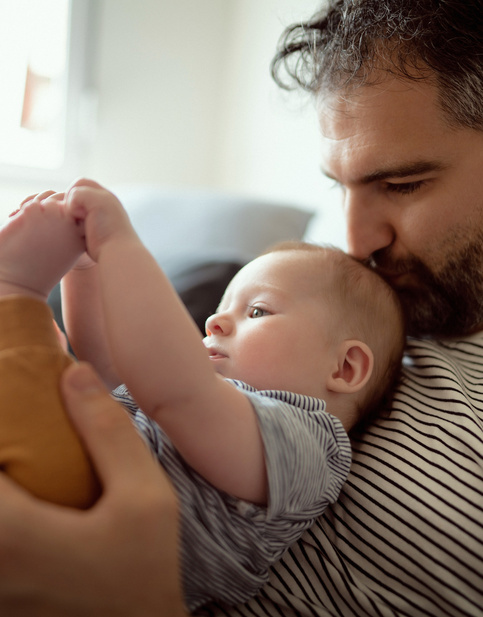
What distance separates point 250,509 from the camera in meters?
0.68

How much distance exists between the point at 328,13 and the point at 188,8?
2.37 metres

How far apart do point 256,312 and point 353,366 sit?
0.56 feet

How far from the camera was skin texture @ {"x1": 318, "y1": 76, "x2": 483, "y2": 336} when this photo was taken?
1062 mm

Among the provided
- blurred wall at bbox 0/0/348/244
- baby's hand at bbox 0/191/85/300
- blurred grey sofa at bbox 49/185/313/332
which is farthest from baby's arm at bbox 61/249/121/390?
blurred wall at bbox 0/0/348/244

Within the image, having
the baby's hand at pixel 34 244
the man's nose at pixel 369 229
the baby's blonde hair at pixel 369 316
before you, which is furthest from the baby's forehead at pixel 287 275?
the baby's hand at pixel 34 244

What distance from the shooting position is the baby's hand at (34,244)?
2.17 feet

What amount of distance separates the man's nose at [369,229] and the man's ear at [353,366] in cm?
33

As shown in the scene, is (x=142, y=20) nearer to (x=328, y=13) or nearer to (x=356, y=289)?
(x=328, y=13)

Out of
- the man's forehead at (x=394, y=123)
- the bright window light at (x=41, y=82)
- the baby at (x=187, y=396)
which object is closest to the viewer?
the baby at (x=187, y=396)

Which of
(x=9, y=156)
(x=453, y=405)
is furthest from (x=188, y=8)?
(x=453, y=405)

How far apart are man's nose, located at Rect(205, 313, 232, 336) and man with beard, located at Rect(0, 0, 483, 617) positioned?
270 mm

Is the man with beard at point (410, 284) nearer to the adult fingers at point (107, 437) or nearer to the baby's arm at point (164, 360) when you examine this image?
the baby's arm at point (164, 360)

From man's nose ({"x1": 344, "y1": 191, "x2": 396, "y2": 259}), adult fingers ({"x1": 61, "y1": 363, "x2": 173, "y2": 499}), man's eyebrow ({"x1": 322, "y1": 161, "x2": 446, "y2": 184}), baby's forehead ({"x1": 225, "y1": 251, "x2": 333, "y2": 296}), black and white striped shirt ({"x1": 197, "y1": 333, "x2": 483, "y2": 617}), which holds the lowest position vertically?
black and white striped shirt ({"x1": 197, "y1": 333, "x2": 483, "y2": 617})

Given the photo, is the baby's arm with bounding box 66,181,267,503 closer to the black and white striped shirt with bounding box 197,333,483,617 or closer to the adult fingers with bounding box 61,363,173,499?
the adult fingers with bounding box 61,363,173,499
